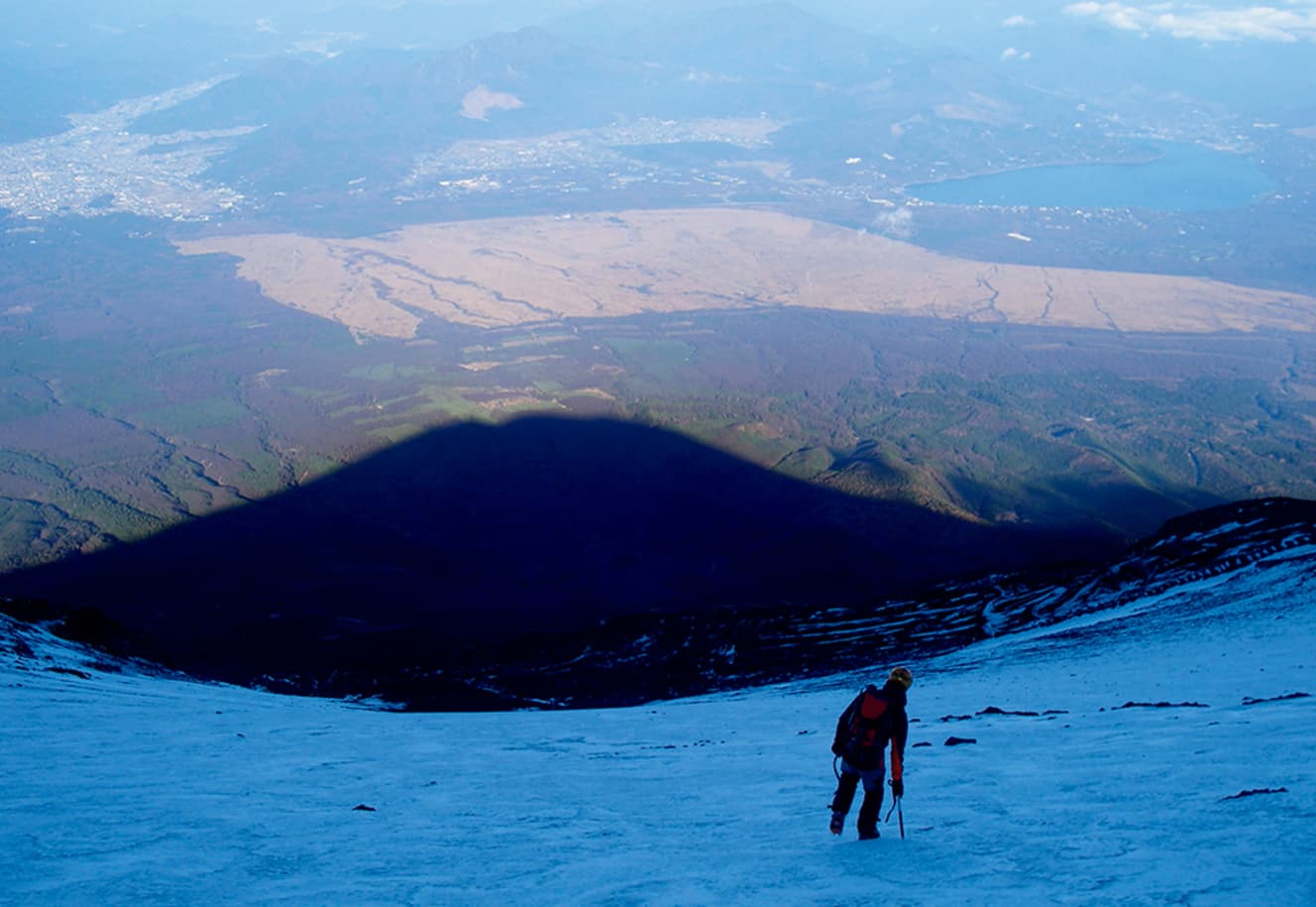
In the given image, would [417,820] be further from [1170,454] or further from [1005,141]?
[1005,141]

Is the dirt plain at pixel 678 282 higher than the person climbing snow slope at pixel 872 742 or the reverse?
higher

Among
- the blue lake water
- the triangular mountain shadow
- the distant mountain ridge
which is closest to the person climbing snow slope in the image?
the distant mountain ridge

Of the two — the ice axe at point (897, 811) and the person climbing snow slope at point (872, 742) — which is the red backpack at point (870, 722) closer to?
the person climbing snow slope at point (872, 742)

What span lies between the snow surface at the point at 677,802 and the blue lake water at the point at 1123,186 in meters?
152

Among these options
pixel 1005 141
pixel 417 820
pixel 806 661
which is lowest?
pixel 806 661

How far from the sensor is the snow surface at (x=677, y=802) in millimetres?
7160

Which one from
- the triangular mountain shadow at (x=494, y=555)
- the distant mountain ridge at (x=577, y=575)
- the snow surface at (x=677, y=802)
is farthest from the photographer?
the triangular mountain shadow at (x=494, y=555)

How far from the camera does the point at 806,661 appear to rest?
2742 centimetres

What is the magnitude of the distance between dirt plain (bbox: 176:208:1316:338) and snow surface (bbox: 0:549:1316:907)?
256ft

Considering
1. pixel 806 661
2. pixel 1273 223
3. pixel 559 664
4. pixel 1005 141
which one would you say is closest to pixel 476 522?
pixel 559 664

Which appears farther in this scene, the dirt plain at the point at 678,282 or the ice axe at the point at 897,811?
the dirt plain at the point at 678,282

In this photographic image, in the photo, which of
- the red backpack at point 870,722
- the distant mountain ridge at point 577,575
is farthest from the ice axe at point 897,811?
the distant mountain ridge at point 577,575

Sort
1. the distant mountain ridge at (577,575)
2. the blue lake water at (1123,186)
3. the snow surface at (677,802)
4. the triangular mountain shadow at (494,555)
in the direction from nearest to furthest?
the snow surface at (677,802)
the distant mountain ridge at (577,575)
the triangular mountain shadow at (494,555)
the blue lake water at (1123,186)

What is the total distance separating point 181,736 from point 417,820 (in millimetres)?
6427
